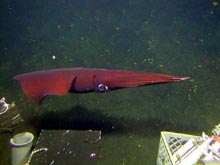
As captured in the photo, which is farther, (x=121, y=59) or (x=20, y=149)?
(x=121, y=59)

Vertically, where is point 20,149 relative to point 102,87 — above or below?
below

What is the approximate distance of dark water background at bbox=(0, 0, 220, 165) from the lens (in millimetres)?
4352

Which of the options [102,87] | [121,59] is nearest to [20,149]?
[102,87]

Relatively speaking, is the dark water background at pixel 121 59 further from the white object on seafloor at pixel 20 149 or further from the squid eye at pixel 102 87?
the squid eye at pixel 102 87

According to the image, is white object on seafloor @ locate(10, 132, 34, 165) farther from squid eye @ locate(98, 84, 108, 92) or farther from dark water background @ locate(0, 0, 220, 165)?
squid eye @ locate(98, 84, 108, 92)

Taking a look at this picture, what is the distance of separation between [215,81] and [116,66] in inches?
76.0

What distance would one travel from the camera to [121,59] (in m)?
4.94

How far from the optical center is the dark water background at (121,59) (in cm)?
435

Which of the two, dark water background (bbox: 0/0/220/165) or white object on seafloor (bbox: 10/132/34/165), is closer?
white object on seafloor (bbox: 10/132/34/165)

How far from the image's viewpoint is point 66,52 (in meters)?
5.05

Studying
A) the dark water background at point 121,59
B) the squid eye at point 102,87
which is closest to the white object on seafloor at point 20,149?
the dark water background at point 121,59

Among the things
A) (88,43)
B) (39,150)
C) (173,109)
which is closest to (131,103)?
(173,109)

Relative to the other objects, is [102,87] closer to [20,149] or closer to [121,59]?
[20,149]

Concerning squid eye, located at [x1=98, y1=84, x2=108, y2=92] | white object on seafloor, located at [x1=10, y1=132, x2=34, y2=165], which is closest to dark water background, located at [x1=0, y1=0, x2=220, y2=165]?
white object on seafloor, located at [x1=10, y1=132, x2=34, y2=165]
